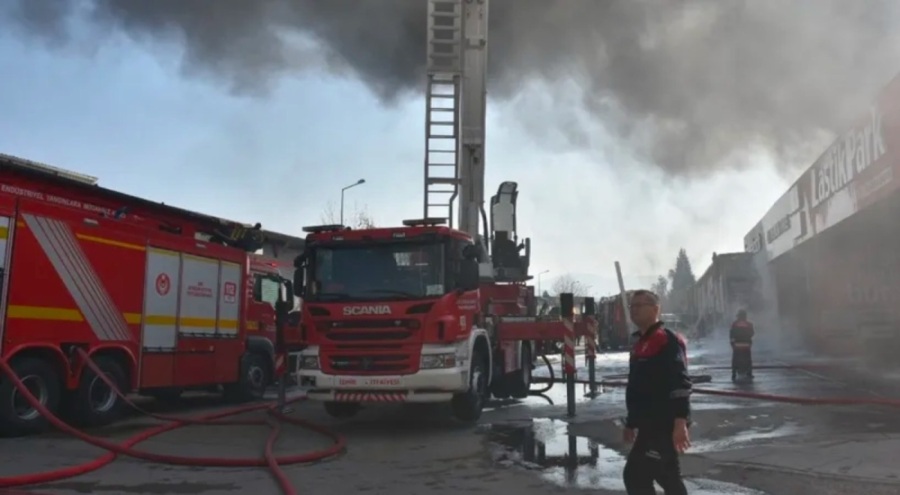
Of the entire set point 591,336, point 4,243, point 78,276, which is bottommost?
point 591,336

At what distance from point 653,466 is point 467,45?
338 inches

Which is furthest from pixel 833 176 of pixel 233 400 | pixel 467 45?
pixel 233 400

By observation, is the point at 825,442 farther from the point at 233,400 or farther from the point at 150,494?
the point at 233,400

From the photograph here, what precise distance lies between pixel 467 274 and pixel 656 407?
207 inches

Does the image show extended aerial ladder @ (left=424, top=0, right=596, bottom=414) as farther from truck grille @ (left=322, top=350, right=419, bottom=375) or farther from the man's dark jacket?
the man's dark jacket

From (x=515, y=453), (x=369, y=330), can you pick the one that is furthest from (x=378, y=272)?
(x=515, y=453)

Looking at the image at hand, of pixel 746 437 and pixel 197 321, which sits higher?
pixel 197 321

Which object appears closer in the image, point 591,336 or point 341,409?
point 341,409

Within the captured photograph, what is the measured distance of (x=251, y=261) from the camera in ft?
44.7

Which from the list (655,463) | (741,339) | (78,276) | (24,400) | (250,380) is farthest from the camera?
(741,339)

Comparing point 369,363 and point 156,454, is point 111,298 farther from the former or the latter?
point 369,363

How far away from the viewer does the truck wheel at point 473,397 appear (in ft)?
31.9

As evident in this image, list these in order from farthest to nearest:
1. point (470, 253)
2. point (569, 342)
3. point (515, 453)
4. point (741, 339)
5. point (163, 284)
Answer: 1. point (741, 339)
2. point (569, 342)
3. point (163, 284)
4. point (470, 253)
5. point (515, 453)

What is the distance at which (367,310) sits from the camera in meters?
9.14
